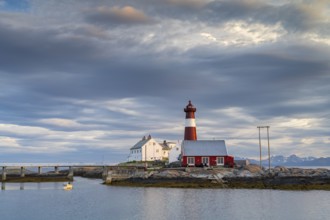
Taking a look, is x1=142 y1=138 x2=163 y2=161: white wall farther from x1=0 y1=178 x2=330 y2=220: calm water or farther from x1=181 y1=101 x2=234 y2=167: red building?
x1=0 y1=178 x2=330 y2=220: calm water

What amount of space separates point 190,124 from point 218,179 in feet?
66.0

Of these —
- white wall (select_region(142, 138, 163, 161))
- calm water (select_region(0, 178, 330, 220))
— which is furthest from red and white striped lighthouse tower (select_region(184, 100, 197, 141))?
calm water (select_region(0, 178, 330, 220))

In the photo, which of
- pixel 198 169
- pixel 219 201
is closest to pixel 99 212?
pixel 219 201

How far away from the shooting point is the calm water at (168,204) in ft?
125

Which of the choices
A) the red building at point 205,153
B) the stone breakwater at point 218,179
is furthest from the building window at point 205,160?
the stone breakwater at point 218,179

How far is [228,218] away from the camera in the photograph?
3634 cm

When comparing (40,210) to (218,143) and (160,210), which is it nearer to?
(160,210)

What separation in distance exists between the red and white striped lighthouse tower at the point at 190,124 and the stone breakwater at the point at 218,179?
12.1 m

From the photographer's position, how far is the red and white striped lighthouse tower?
80812mm

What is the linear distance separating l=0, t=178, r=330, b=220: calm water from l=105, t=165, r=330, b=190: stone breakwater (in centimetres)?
328

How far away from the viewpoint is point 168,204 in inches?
1753

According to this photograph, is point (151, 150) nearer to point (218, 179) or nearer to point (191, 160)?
point (191, 160)

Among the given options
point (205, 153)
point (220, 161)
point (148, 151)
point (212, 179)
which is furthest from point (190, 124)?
point (212, 179)

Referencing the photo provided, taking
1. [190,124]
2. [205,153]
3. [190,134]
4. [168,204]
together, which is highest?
[190,124]
